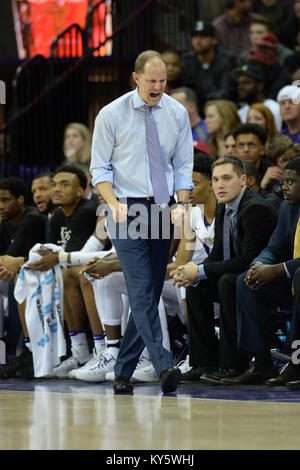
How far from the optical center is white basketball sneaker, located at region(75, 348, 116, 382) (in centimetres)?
607

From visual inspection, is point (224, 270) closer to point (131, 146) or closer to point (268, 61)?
point (131, 146)

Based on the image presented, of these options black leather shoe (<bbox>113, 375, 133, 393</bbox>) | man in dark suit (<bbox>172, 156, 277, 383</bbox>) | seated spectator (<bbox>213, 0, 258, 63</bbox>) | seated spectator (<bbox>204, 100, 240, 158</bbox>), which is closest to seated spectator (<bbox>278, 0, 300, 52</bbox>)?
seated spectator (<bbox>213, 0, 258, 63</bbox>)

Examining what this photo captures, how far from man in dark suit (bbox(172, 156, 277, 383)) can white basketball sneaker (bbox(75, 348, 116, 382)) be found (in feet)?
1.88

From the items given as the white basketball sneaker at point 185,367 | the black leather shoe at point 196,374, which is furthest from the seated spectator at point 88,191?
the black leather shoe at point 196,374

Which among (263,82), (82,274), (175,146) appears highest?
(263,82)

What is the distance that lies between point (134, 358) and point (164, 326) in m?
0.97

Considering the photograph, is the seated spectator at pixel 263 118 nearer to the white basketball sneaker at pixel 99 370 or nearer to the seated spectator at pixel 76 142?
the seated spectator at pixel 76 142

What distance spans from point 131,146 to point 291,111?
9.09 feet

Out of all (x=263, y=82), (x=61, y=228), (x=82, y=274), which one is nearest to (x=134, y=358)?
(x=82, y=274)

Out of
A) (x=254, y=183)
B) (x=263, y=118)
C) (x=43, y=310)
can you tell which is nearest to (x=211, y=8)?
(x=263, y=118)

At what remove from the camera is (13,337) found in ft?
24.0

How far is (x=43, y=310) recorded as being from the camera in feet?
21.8
